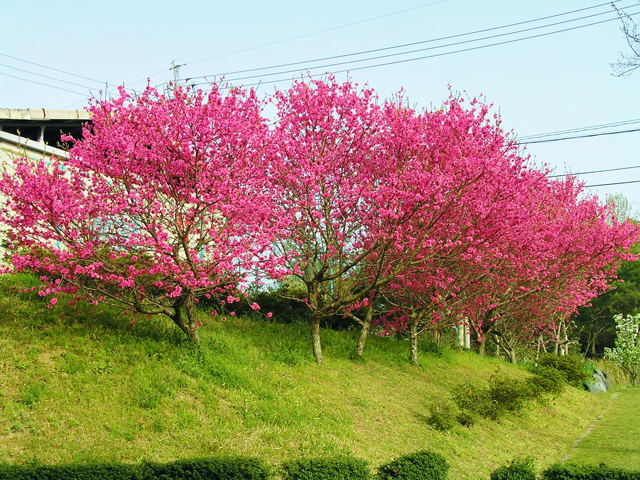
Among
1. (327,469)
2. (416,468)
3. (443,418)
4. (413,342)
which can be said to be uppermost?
(413,342)

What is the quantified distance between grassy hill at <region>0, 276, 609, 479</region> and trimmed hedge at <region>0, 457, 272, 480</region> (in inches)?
43.6

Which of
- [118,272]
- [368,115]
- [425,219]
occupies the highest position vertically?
[368,115]

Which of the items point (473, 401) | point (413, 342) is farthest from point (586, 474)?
point (413, 342)

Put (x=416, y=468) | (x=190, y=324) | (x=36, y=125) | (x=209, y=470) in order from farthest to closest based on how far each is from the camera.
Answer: (x=36, y=125) → (x=190, y=324) → (x=416, y=468) → (x=209, y=470)

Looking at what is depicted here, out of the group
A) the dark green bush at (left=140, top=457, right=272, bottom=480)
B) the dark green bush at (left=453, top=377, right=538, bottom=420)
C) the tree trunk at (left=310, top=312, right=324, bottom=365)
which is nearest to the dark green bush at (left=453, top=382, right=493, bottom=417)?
the dark green bush at (left=453, top=377, right=538, bottom=420)

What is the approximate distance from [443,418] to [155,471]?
7.02 metres

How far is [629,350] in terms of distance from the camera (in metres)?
32.1

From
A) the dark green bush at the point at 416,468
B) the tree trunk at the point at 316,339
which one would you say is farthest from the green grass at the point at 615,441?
the tree trunk at the point at 316,339

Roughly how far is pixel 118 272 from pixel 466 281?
1065cm

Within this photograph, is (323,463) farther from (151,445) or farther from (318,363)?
(318,363)

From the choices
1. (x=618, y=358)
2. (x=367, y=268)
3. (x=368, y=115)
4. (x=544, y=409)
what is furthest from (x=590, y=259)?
(x=618, y=358)

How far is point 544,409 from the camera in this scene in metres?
17.4

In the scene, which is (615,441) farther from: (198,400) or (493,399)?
(198,400)

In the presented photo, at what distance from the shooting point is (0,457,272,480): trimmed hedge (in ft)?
20.3
